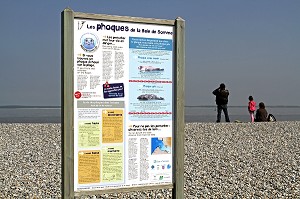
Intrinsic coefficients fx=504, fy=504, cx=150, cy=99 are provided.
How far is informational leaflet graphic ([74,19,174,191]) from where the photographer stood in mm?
6238

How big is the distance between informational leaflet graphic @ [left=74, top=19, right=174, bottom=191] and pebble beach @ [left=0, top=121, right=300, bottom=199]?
261 cm

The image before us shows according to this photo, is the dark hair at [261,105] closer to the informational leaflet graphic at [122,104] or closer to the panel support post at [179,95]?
the panel support post at [179,95]

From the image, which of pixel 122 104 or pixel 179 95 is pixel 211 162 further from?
pixel 122 104

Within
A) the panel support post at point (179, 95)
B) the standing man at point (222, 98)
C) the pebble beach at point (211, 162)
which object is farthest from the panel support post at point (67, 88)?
the standing man at point (222, 98)

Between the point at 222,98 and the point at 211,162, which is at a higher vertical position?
the point at 222,98

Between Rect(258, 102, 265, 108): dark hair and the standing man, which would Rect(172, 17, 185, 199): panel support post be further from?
Rect(258, 102, 265, 108): dark hair

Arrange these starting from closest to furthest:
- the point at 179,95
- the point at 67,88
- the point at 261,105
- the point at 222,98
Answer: the point at 67,88, the point at 179,95, the point at 222,98, the point at 261,105

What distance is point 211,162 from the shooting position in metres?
12.8

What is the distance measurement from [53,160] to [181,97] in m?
7.15

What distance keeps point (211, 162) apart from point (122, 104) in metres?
6.83

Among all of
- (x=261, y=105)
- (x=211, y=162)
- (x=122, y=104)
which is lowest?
(x=211, y=162)

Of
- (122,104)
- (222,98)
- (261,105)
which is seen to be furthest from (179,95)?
(261,105)

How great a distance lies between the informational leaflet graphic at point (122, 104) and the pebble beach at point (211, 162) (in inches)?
103

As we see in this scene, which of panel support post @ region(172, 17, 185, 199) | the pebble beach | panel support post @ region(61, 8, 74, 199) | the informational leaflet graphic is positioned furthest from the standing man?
panel support post @ region(61, 8, 74, 199)
